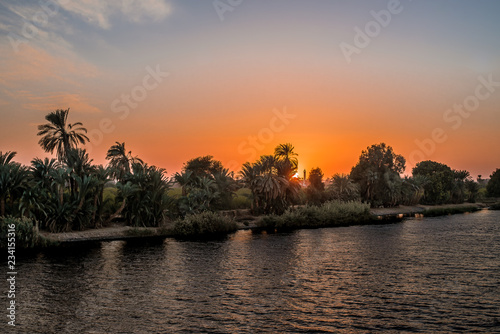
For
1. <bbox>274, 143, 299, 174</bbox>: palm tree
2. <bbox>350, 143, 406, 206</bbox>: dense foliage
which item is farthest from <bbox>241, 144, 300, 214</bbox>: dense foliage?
<bbox>350, 143, 406, 206</bbox>: dense foliage

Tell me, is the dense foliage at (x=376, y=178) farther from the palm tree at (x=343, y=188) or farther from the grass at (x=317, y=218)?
the grass at (x=317, y=218)

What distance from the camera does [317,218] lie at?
55.9 meters

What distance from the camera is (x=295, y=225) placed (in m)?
54.0

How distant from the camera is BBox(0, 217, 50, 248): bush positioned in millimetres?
32938

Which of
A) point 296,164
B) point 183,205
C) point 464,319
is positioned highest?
point 296,164

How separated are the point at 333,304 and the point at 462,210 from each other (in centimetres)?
8080

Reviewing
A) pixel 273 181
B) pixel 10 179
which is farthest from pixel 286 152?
pixel 10 179

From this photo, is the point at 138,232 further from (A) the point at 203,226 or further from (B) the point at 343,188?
(B) the point at 343,188

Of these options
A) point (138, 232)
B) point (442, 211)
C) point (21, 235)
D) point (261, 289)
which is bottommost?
point (261, 289)

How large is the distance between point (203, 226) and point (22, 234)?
18892 mm

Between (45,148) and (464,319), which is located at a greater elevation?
(45,148)

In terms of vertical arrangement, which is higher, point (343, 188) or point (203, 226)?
point (343, 188)

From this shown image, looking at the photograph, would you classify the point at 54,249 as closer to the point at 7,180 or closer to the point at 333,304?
the point at 7,180

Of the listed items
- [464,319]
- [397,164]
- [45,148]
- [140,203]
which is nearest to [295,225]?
[140,203]
